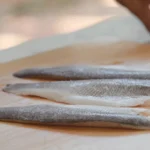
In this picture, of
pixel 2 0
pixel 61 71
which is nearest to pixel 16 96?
pixel 61 71

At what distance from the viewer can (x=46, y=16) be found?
8.54 ft

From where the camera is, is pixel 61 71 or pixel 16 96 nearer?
pixel 16 96

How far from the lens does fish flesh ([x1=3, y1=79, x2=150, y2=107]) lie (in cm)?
137

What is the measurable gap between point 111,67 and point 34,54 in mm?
371

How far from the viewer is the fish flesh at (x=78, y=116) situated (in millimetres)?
1243

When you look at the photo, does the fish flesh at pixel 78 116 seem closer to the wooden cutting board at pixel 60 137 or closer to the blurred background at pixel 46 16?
the wooden cutting board at pixel 60 137

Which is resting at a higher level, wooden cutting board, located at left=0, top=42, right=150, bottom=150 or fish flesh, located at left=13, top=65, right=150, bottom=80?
fish flesh, located at left=13, top=65, right=150, bottom=80

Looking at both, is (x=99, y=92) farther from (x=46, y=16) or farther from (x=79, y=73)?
(x=46, y=16)

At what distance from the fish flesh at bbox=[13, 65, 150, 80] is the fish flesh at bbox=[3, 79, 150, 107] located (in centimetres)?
7

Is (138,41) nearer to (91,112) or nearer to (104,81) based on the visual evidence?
(104,81)

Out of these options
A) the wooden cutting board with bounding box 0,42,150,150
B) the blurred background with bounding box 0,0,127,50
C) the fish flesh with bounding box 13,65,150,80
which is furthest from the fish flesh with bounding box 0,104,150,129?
the blurred background with bounding box 0,0,127,50

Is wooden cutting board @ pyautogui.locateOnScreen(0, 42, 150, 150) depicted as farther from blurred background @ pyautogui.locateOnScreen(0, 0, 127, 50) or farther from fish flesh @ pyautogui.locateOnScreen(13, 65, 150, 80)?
blurred background @ pyautogui.locateOnScreen(0, 0, 127, 50)

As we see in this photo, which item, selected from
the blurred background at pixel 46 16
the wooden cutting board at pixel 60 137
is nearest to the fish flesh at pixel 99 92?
the wooden cutting board at pixel 60 137

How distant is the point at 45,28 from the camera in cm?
236
